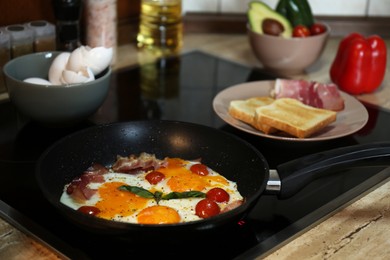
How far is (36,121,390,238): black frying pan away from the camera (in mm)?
792

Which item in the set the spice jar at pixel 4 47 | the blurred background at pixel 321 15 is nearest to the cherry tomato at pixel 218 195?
the spice jar at pixel 4 47

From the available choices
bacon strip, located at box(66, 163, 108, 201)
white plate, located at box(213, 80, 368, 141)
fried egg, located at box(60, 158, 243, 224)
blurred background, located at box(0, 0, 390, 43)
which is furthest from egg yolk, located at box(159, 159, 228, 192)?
blurred background, located at box(0, 0, 390, 43)

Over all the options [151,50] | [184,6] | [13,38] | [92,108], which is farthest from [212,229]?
[184,6]

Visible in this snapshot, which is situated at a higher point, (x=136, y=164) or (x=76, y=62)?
(x=76, y=62)

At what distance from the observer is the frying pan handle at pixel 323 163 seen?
2.97 ft

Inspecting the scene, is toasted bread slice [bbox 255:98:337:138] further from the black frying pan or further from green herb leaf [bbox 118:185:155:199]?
green herb leaf [bbox 118:185:155:199]

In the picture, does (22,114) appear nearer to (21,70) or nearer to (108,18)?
(21,70)

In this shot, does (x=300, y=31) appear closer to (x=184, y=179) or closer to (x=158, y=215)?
(x=184, y=179)

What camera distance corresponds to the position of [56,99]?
3.76 ft

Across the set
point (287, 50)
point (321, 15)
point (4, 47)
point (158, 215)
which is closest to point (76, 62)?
point (4, 47)

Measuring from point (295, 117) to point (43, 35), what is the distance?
604 millimetres

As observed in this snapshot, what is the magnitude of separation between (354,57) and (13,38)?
2.57 ft

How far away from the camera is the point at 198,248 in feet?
2.78

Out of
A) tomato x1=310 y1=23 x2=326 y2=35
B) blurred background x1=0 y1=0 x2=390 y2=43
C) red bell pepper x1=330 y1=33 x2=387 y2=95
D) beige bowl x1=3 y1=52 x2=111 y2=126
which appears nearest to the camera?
beige bowl x1=3 y1=52 x2=111 y2=126
